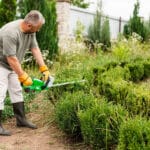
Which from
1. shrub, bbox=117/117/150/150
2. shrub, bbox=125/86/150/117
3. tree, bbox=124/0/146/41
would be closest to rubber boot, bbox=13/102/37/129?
shrub, bbox=125/86/150/117

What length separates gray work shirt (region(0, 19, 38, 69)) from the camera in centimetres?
671

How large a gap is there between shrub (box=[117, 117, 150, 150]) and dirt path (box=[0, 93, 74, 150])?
1.55 metres

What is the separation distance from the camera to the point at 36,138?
22.1ft

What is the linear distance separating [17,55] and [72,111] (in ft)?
4.34

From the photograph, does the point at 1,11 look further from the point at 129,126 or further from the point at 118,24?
the point at 118,24

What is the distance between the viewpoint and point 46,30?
1357 cm

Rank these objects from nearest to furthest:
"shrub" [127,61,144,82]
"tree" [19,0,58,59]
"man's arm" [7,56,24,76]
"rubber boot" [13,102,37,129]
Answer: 1. "man's arm" [7,56,24,76]
2. "rubber boot" [13,102,37,129]
3. "shrub" [127,61,144,82]
4. "tree" [19,0,58,59]

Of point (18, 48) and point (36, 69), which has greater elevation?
point (18, 48)

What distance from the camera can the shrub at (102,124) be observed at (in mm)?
5605

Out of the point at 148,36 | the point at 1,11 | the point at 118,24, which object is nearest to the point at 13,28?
the point at 1,11

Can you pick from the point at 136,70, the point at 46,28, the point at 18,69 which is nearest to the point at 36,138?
the point at 18,69

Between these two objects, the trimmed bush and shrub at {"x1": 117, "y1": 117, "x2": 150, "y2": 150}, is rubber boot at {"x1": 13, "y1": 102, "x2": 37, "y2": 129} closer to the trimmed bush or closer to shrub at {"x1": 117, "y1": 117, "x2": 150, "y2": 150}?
the trimmed bush

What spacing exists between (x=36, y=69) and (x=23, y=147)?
580 centimetres

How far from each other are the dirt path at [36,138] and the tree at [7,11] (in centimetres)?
→ 587
